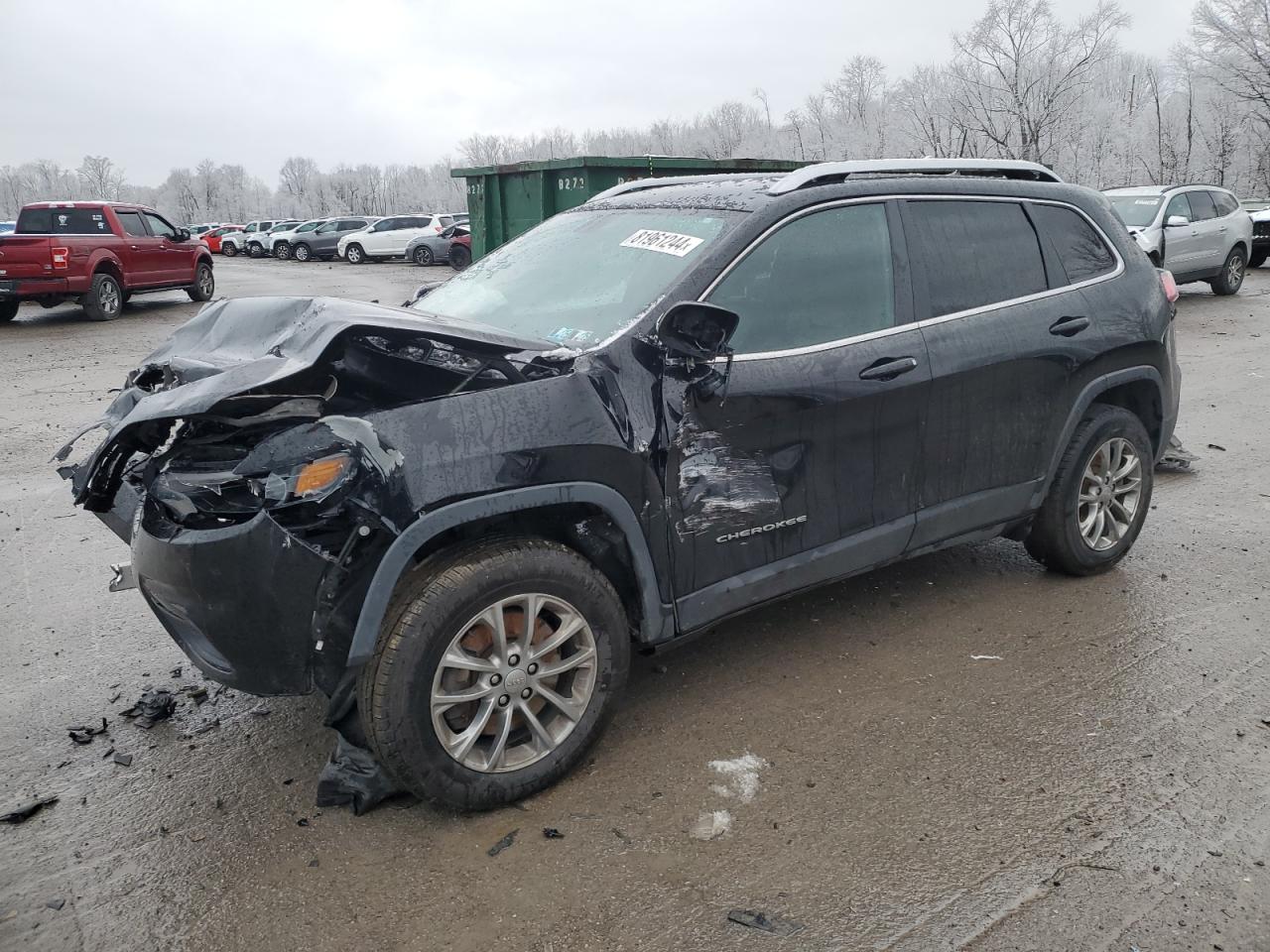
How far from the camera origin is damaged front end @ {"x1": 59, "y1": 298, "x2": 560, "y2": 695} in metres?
2.66

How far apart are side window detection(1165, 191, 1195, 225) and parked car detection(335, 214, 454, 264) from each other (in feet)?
79.2

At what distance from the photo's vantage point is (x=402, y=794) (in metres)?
3.11

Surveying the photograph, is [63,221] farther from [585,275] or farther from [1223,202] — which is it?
[1223,202]

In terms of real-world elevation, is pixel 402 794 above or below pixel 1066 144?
below

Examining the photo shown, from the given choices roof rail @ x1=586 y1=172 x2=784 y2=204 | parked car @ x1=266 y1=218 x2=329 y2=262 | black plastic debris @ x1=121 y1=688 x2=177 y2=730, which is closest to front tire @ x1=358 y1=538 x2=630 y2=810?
black plastic debris @ x1=121 y1=688 x2=177 y2=730

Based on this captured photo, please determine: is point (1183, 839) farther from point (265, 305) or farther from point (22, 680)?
point (22, 680)

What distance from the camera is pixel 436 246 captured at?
32969 millimetres

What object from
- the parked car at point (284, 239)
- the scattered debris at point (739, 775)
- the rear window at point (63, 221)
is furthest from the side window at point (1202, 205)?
the parked car at point (284, 239)

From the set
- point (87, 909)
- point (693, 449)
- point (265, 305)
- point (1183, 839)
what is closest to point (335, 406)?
point (265, 305)

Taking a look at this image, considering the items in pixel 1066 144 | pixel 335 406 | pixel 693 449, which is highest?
pixel 1066 144

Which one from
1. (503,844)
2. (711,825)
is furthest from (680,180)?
(503,844)

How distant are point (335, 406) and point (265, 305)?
76 centimetres

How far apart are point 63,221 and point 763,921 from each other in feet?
58.5

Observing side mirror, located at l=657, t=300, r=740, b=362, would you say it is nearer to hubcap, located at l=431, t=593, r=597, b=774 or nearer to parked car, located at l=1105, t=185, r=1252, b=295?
hubcap, located at l=431, t=593, r=597, b=774
